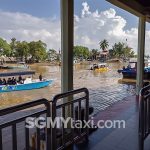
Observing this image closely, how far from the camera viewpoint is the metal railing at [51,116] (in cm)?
191

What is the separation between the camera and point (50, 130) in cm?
244

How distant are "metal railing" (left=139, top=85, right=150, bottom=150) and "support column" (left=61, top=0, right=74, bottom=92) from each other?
3.27ft

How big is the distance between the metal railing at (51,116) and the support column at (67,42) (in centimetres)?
25

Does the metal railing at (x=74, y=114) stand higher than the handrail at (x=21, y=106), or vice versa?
the handrail at (x=21, y=106)

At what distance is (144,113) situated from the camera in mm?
2805

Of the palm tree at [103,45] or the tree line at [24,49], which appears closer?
the tree line at [24,49]

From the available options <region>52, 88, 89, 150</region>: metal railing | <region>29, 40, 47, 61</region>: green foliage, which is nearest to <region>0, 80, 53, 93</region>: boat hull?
<region>29, 40, 47, 61</region>: green foliage

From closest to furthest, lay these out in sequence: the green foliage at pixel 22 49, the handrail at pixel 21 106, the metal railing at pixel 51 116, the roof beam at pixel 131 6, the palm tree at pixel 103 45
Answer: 1. the handrail at pixel 21 106
2. the metal railing at pixel 51 116
3. the green foliage at pixel 22 49
4. the roof beam at pixel 131 6
5. the palm tree at pixel 103 45

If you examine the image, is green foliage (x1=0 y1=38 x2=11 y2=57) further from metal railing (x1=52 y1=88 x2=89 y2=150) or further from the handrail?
the handrail

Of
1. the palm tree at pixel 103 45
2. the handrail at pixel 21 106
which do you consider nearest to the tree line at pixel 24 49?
the handrail at pixel 21 106

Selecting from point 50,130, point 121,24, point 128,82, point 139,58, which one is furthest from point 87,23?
point 50,130

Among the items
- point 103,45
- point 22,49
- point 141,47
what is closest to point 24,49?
point 22,49

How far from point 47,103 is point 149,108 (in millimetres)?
1458

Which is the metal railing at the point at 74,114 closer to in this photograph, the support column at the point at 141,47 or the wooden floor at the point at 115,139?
the wooden floor at the point at 115,139
